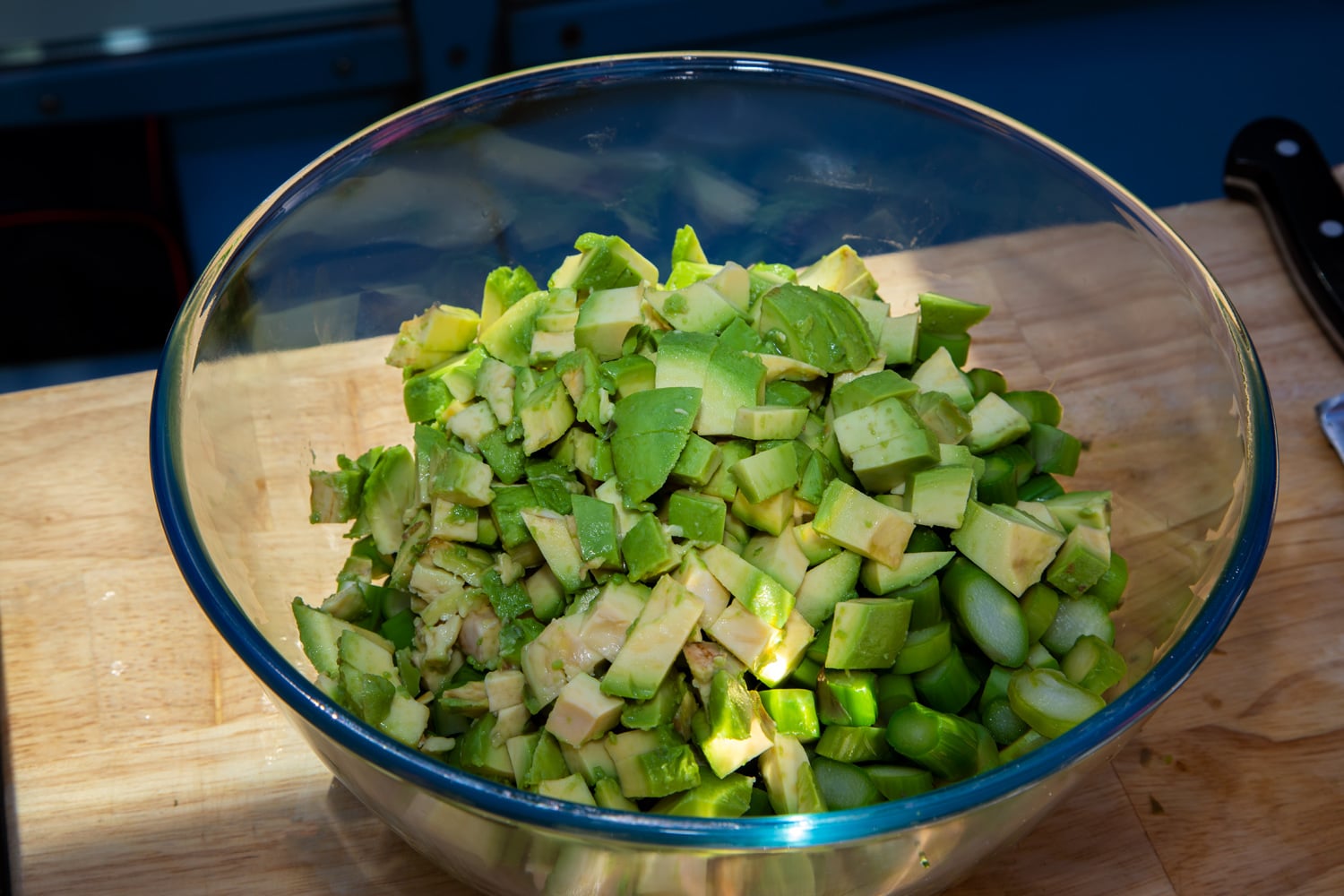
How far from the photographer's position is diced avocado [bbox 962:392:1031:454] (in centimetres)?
99

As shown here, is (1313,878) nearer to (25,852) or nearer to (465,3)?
(25,852)

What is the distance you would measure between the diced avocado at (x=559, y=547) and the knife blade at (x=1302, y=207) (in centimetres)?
77

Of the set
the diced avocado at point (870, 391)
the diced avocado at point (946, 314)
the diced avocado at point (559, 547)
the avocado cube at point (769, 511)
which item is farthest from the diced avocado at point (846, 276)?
the diced avocado at point (559, 547)

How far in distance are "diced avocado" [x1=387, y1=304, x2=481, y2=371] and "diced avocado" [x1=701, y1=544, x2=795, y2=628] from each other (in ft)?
1.12

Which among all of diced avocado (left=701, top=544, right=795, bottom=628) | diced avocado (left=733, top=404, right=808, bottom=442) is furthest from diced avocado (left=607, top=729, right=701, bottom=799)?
diced avocado (left=733, top=404, right=808, bottom=442)

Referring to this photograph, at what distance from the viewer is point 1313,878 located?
3.05 feet

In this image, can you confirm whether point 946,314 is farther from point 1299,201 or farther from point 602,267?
point 1299,201

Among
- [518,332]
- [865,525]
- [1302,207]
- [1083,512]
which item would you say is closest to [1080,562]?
[1083,512]

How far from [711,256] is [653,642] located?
525 mm

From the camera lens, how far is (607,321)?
3.22 ft

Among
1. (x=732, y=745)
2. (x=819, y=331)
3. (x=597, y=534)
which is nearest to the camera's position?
(x=732, y=745)

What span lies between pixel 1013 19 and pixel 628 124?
1.20 meters

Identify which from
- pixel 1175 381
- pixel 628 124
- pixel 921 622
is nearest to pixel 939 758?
pixel 921 622

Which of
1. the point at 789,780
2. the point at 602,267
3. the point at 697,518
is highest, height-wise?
the point at 602,267
